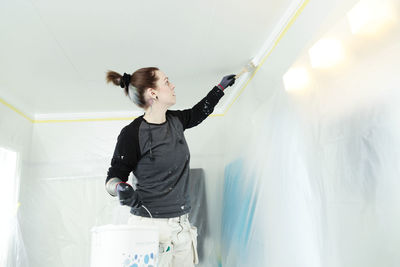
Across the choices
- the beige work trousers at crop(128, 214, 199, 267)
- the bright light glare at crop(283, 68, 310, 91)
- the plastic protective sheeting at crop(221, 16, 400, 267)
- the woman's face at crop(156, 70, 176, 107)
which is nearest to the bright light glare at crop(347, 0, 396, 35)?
the plastic protective sheeting at crop(221, 16, 400, 267)

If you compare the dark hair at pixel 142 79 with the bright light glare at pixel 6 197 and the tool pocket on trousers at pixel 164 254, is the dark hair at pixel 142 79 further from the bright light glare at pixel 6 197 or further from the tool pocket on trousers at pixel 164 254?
the bright light glare at pixel 6 197

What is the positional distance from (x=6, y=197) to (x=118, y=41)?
56.3 inches

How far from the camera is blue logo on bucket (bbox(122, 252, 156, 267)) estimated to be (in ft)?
3.81

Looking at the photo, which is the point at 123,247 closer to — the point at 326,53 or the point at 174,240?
the point at 174,240


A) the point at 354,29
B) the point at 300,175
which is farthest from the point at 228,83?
the point at 354,29

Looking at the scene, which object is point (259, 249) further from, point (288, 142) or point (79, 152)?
point (79, 152)

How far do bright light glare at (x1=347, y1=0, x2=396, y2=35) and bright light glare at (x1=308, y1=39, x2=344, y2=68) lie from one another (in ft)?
0.25

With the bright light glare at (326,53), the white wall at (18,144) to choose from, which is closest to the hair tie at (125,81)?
the bright light glare at (326,53)

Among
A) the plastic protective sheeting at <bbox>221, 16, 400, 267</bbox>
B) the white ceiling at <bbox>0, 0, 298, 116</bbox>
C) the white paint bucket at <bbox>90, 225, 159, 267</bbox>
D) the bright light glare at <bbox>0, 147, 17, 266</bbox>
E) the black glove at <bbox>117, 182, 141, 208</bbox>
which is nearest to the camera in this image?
the plastic protective sheeting at <bbox>221, 16, 400, 267</bbox>

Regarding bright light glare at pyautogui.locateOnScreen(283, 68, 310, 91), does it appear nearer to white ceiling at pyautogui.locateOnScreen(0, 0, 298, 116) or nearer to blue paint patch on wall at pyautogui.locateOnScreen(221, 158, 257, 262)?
white ceiling at pyautogui.locateOnScreen(0, 0, 298, 116)

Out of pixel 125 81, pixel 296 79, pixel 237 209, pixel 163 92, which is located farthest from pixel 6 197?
pixel 296 79

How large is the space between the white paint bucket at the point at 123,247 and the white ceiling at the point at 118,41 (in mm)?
959

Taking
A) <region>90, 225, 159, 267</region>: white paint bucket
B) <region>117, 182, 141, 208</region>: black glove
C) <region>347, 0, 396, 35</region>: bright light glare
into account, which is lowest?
<region>90, 225, 159, 267</region>: white paint bucket

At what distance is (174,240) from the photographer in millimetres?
1531
